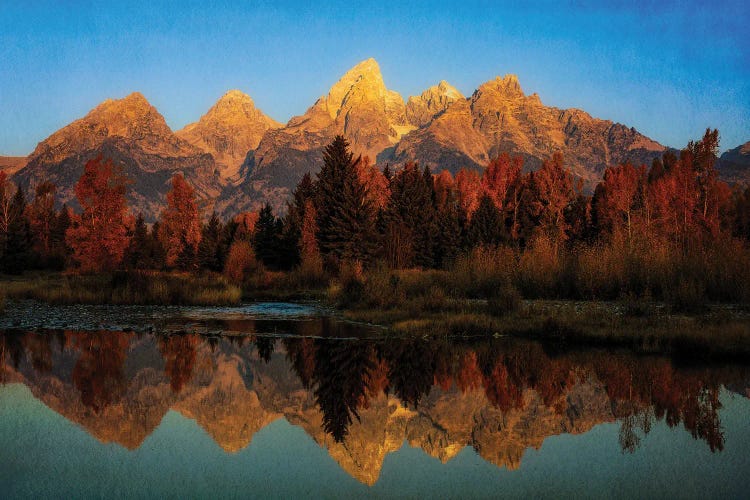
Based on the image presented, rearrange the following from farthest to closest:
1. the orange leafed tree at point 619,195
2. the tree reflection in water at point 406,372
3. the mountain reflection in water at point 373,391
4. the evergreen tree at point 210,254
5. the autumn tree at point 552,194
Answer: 1. the autumn tree at point 552,194
2. the orange leafed tree at point 619,195
3. the evergreen tree at point 210,254
4. the tree reflection in water at point 406,372
5. the mountain reflection in water at point 373,391

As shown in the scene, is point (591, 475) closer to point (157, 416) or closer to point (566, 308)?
point (157, 416)

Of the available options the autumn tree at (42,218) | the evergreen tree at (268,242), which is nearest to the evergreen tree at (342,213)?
the evergreen tree at (268,242)

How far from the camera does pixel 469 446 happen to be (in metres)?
10.8

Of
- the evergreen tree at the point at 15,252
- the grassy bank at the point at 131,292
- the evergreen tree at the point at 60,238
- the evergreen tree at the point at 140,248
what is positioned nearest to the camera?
the grassy bank at the point at 131,292

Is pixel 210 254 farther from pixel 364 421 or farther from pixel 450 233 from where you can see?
pixel 364 421

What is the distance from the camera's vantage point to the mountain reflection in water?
442 inches

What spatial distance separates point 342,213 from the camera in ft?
186

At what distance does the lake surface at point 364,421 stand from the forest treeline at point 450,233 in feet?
36.8

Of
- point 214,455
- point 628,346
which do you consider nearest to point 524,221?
point 628,346

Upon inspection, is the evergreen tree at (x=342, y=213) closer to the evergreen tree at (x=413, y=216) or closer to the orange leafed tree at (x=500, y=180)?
the evergreen tree at (x=413, y=216)

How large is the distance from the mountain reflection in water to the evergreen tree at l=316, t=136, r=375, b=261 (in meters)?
35.9

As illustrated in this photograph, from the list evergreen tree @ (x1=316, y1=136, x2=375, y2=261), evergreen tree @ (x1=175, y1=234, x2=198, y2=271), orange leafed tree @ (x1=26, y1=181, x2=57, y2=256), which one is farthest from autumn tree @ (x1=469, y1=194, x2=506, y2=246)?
orange leafed tree @ (x1=26, y1=181, x2=57, y2=256)

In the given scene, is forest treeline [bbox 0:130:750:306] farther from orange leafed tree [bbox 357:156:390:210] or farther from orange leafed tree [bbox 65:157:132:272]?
orange leafed tree [bbox 357:156:390:210]

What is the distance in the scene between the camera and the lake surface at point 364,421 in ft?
29.4
